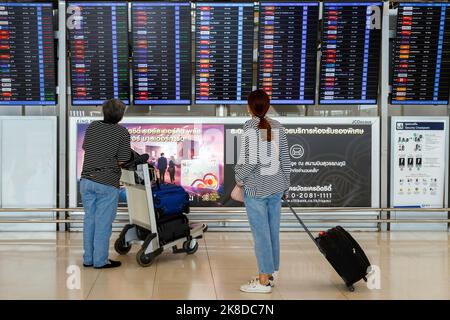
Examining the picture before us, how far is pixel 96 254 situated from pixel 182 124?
2.44 meters

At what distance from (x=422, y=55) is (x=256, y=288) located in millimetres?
4174

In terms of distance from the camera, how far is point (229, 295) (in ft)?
15.1

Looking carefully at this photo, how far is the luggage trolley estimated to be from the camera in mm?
5660

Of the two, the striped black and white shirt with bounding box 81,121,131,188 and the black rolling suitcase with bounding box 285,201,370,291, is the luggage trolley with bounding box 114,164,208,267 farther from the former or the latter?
the black rolling suitcase with bounding box 285,201,370,291

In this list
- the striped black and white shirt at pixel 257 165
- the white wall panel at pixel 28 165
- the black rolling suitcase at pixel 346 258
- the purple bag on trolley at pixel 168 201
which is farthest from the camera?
the white wall panel at pixel 28 165

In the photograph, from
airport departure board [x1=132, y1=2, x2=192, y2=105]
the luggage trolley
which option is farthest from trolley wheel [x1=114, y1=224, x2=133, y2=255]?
airport departure board [x1=132, y1=2, x2=192, y2=105]

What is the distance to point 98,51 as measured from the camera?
7.32 m

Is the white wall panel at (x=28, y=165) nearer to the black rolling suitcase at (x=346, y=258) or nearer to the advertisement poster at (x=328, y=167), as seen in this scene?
the advertisement poster at (x=328, y=167)

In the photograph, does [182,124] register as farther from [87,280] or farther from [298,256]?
[87,280]

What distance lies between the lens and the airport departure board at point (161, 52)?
7285mm

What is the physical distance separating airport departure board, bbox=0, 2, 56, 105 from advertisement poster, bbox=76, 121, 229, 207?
675 millimetres

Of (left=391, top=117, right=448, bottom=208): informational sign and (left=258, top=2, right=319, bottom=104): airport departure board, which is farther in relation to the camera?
(left=391, top=117, right=448, bottom=208): informational sign

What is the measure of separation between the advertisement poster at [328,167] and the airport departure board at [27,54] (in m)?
2.94

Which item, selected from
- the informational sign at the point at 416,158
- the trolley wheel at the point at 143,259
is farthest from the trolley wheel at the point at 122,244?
the informational sign at the point at 416,158
